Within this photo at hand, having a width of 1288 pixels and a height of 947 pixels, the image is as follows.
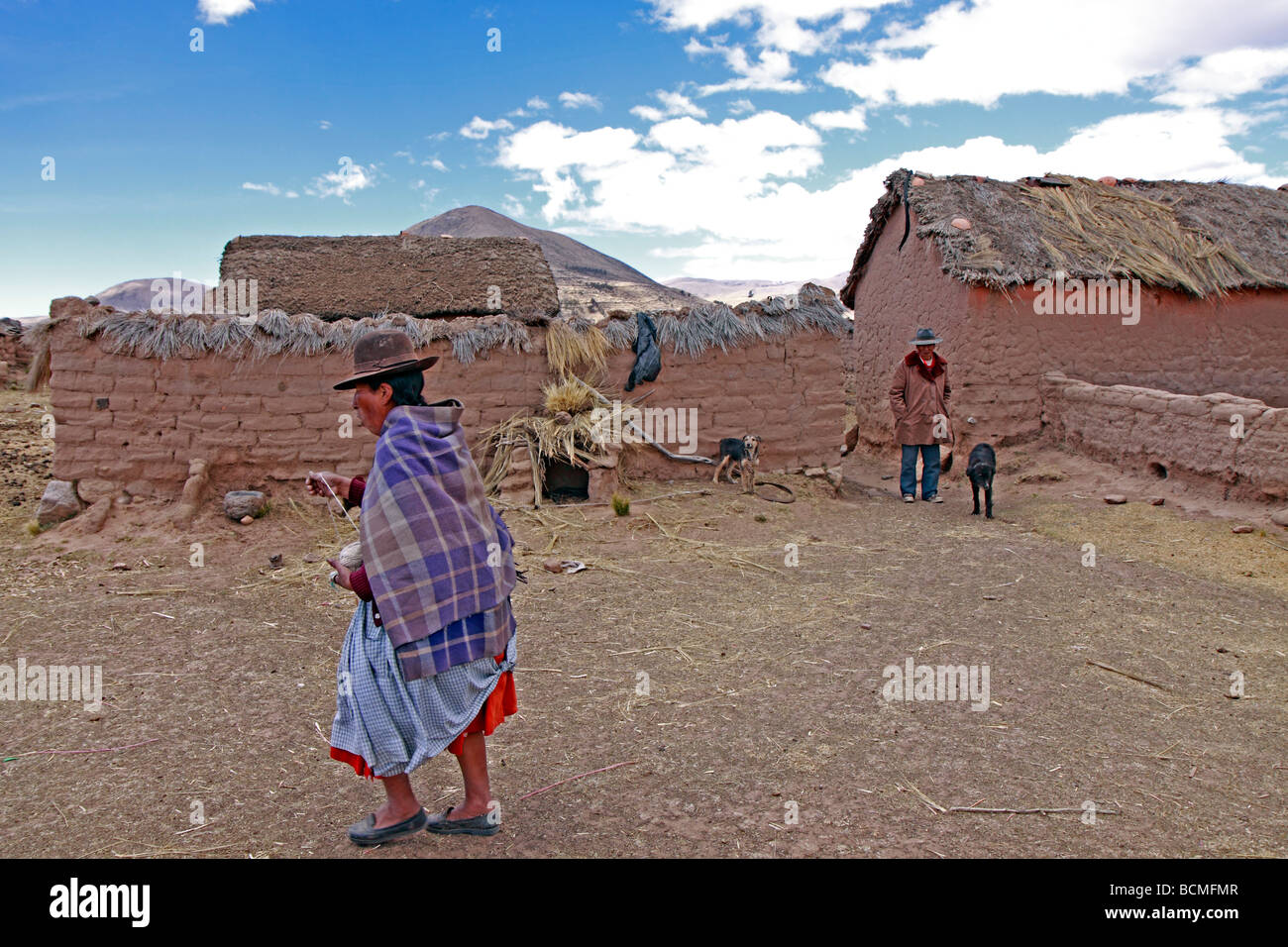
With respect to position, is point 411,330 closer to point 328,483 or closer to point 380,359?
point 328,483

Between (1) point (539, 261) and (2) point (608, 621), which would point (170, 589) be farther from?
(1) point (539, 261)

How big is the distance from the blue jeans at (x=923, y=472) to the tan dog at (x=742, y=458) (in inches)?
67.5

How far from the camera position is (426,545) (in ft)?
8.45

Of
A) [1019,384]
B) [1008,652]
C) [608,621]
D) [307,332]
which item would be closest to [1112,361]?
[1019,384]

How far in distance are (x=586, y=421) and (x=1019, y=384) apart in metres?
5.75

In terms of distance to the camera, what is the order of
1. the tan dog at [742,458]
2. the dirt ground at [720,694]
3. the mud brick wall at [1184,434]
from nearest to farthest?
the dirt ground at [720,694], the mud brick wall at [1184,434], the tan dog at [742,458]

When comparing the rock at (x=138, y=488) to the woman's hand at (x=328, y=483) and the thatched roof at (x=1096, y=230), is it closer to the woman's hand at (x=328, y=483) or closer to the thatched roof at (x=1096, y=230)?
the woman's hand at (x=328, y=483)

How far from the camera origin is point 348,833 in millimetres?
2797

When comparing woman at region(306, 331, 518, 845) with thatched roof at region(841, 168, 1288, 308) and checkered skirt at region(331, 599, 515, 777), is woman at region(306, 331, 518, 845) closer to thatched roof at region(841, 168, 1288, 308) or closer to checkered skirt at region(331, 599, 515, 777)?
checkered skirt at region(331, 599, 515, 777)

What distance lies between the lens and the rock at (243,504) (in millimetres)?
7699

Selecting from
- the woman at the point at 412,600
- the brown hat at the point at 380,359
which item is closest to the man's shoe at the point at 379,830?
the woman at the point at 412,600

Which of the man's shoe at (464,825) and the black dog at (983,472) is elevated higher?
the black dog at (983,472)

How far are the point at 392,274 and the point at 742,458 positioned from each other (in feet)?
15.8

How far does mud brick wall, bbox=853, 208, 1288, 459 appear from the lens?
35.1 ft
